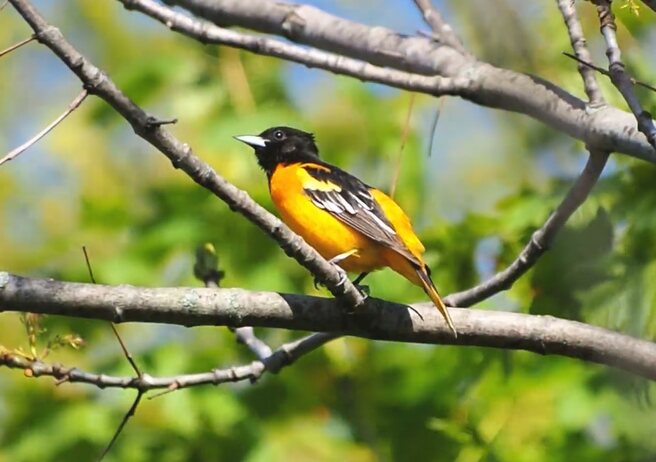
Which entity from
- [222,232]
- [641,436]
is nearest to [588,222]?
[641,436]

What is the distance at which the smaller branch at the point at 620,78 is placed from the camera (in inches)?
128

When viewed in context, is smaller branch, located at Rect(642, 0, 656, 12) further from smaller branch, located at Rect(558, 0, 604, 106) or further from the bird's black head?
the bird's black head

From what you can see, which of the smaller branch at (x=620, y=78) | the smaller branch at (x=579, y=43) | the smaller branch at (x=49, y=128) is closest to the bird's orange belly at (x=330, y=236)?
the smaller branch at (x=579, y=43)

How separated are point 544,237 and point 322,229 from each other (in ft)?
4.15

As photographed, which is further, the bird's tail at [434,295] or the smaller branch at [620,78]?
the bird's tail at [434,295]

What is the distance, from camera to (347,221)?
16.4ft

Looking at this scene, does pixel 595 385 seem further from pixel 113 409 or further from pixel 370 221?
pixel 113 409

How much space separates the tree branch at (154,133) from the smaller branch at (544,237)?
97cm

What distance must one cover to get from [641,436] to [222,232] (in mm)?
2359

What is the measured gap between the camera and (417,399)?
550 cm

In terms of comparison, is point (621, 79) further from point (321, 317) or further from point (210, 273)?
point (210, 273)

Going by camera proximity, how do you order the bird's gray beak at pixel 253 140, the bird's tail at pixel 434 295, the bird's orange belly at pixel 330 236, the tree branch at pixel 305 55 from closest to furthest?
the bird's tail at pixel 434 295
the tree branch at pixel 305 55
the bird's orange belly at pixel 330 236
the bird's gray beak at pixel 253 140

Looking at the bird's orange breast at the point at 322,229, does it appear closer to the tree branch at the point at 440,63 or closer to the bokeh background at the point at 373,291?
the bokeh background at the point at 373,291

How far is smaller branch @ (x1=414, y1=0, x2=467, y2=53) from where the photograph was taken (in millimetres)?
4957
